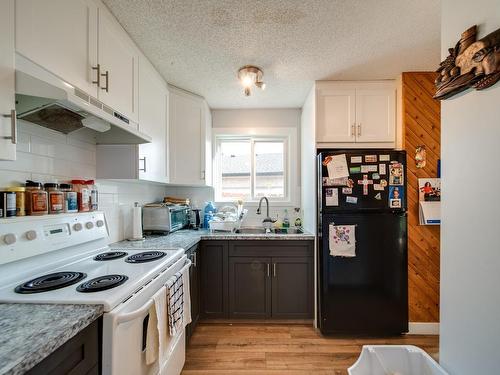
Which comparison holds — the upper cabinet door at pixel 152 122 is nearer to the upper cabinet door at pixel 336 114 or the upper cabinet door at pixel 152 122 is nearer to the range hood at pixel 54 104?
the range hood at pixel 54 104

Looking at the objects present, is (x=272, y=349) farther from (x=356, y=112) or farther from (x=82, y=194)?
(x=356, y=112)

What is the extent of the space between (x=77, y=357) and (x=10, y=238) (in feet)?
1.93

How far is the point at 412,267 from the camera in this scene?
2184 mm

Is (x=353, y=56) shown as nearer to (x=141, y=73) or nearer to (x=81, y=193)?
(x=141, y=73)

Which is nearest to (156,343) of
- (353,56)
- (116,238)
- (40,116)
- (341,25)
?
(116,238)

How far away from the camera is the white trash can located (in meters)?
1.23

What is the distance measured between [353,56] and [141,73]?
163cm

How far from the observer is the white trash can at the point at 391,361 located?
48.4 inches

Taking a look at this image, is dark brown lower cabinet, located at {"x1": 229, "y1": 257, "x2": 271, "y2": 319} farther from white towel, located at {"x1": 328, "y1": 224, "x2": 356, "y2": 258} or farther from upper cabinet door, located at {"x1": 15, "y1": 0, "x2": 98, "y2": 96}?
upper cabinet door, located at {"x1": 15, "y1": 0, "x2": 98, "y2": 96}

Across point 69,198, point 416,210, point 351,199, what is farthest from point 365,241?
point 69,198

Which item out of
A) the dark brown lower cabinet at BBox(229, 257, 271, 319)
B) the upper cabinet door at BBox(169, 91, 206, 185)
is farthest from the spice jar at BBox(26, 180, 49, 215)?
the dark brown lower cabinet at BBox(229, 257, 271, 319)

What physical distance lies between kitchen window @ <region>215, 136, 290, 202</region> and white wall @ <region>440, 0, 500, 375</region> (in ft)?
6.95

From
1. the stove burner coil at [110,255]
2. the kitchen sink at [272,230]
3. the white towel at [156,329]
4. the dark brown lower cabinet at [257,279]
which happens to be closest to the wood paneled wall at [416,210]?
the dark brown lower cabinet at [257,279]

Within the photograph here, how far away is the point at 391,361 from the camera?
1290mm
